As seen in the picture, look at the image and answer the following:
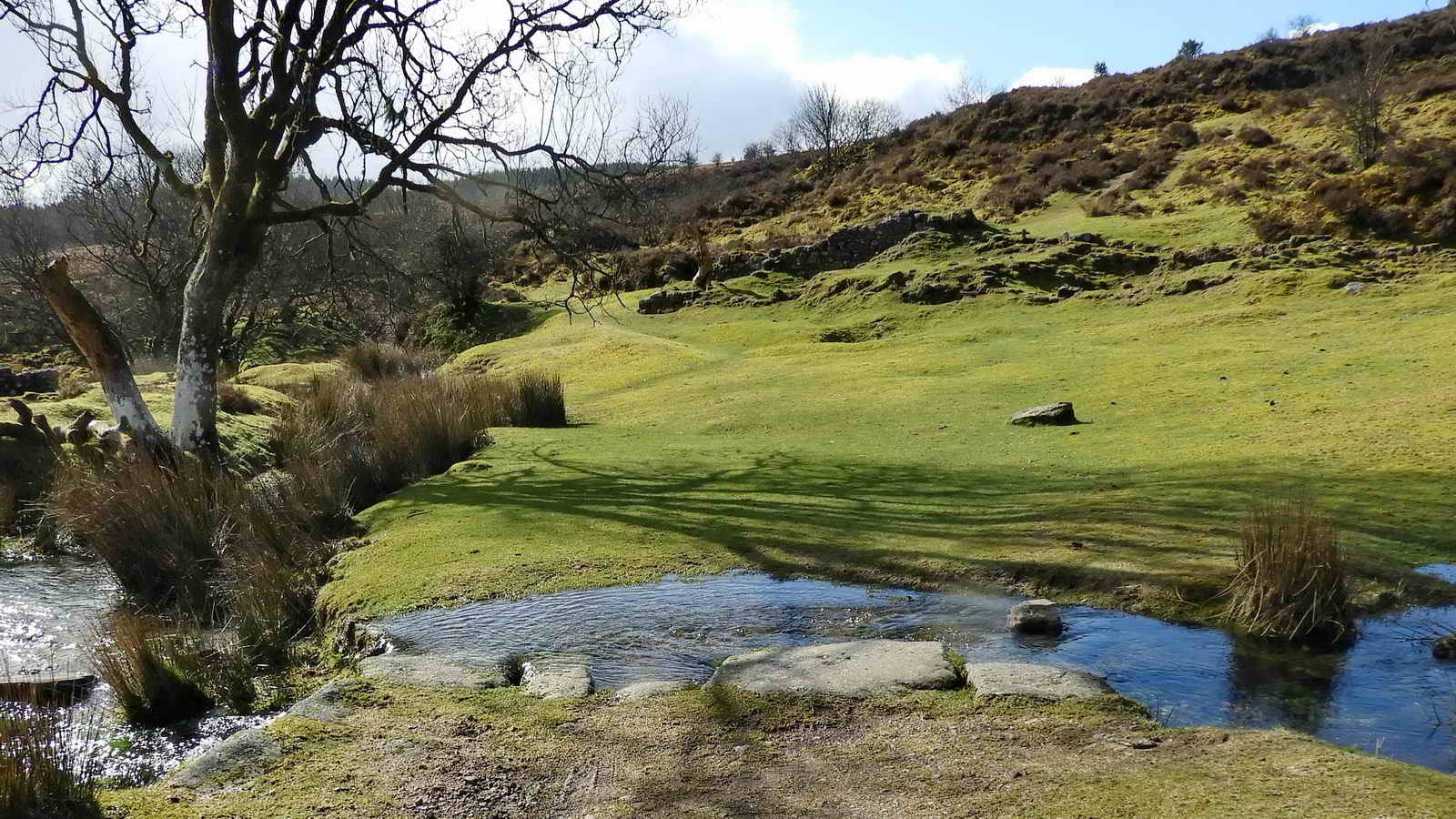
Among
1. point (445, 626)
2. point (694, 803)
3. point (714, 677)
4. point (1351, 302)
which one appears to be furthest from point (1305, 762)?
point (1351, 302)

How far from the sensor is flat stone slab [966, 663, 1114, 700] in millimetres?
4641

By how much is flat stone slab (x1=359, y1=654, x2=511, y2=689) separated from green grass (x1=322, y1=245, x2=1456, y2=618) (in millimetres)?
1105

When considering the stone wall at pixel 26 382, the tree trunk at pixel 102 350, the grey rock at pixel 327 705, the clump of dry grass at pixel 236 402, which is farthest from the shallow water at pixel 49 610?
the stone wall at pixel 26 382

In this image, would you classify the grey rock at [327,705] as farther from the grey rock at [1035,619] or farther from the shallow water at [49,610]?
the grey rock at [1035,619]

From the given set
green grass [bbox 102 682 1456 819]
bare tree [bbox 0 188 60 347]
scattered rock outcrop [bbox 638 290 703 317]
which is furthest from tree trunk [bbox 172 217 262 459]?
scattered rock outcrop [bbox 638 290 703 317]

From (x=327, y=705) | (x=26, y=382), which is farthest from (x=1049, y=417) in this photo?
(x=26, y=382)

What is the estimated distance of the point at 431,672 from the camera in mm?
5250

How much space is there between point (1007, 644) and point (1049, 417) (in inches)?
283

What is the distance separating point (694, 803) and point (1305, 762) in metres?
2.14

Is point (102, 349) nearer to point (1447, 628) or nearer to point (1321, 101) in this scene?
point (1447, 628)

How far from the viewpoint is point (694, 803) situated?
373cm

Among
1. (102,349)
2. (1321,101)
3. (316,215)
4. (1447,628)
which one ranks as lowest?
(1447,628)

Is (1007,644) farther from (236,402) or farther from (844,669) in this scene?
(236,402)

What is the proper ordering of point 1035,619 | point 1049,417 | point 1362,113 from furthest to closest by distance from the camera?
1. point 1362,113
2. point 1049,417
3. point 1035,619
